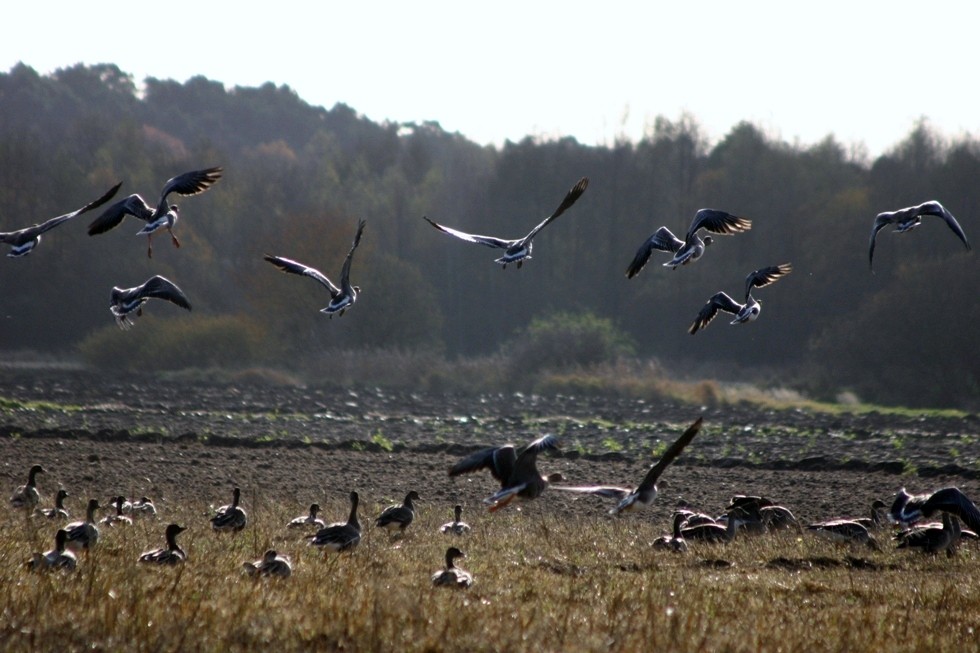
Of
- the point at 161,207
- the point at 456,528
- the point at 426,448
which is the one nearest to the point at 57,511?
the point at 161,207

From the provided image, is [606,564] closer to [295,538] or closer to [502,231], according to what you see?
[295,538]

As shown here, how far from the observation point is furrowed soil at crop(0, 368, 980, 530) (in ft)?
63.3

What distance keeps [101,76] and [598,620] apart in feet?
484

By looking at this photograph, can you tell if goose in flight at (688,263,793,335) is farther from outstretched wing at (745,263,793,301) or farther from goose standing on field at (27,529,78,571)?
Answer: goose standing on field at (27,529,78,571)

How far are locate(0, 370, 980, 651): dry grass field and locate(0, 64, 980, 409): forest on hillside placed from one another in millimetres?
25640

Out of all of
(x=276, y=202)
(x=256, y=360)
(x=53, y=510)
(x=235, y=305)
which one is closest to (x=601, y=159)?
(x=276, y=202)

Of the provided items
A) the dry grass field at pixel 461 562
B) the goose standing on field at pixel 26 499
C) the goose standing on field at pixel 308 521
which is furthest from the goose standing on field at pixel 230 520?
the goose standing on field at pixel 26 499

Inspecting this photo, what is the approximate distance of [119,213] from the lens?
13672mm

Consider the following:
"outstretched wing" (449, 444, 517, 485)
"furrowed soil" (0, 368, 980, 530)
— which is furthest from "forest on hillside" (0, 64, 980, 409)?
"outstretched wing" (449, 444, 517, 485)

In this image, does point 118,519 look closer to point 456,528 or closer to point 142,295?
point 142,295

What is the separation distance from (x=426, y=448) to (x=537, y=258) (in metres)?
55.9

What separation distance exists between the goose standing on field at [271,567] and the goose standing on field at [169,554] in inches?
32.1

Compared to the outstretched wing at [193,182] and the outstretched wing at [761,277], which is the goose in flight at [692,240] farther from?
the outstretched wing at [193,182]

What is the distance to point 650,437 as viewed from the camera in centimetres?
2998
